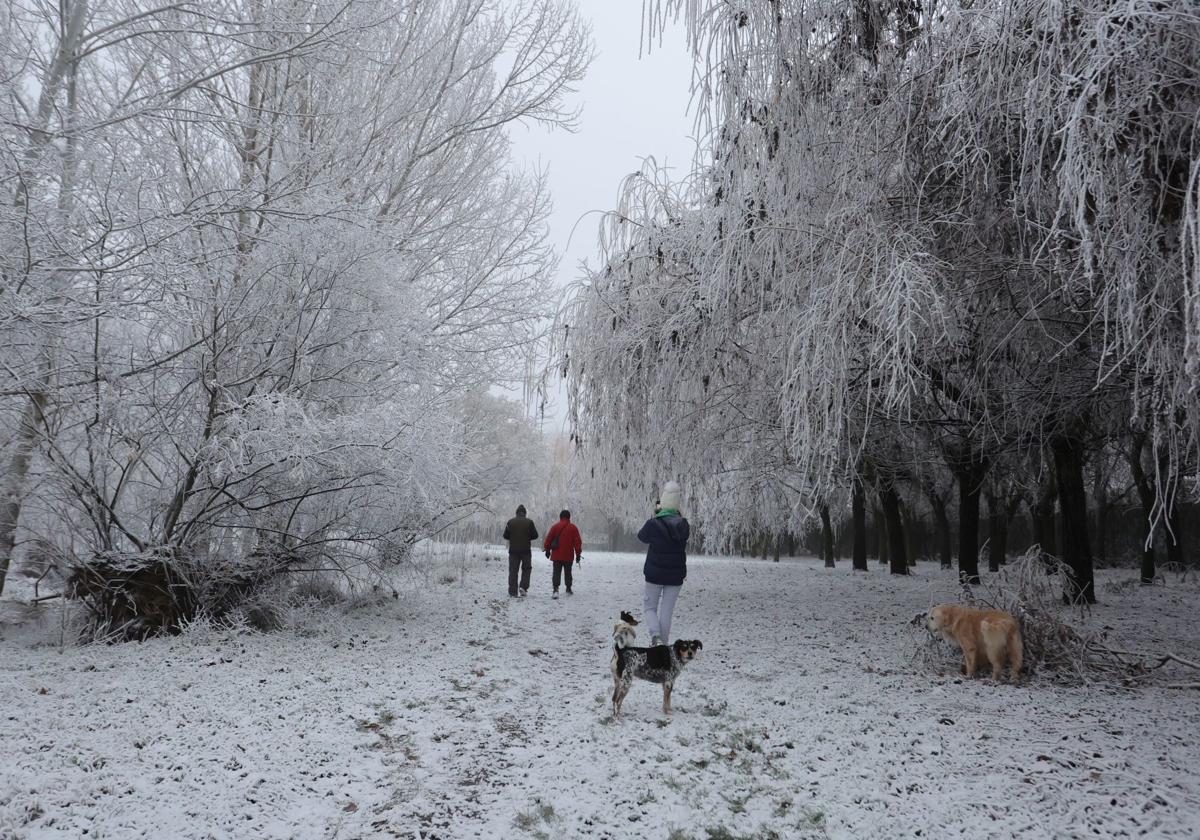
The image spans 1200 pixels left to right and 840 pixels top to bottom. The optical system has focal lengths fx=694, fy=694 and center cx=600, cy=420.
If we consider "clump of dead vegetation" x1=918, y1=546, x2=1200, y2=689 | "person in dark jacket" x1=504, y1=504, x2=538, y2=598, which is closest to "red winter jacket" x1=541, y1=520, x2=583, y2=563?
"person in dark jacket" x1=504, y1=504, x2=538, y2=598

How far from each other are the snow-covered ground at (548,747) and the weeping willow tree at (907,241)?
1761 mm

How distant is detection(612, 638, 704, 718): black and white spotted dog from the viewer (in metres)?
4.67

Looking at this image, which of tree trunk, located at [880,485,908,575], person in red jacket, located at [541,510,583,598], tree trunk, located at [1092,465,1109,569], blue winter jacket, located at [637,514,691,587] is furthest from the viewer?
tree trunk, located at [1092,465,1109,569]

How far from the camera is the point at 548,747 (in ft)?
14.0

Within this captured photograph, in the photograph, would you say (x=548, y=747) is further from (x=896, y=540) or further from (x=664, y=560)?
(x=896, y=540)

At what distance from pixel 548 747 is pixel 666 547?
2151 millimetres

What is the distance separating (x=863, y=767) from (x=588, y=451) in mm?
4686

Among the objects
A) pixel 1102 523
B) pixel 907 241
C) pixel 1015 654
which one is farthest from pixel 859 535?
pixel 907 241

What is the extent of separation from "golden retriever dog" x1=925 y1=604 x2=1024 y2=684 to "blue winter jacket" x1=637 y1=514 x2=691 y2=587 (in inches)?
87.8

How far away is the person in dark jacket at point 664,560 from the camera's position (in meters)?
5.97

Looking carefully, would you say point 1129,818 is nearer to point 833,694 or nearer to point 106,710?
point 833,694

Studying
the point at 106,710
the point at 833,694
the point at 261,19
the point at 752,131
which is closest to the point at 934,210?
the point at 752,131

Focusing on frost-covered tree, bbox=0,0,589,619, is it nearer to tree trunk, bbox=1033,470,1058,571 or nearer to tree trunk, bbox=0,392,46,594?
tree trunk, bbox=0,392,46,594

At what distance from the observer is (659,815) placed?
3445 millimetres
